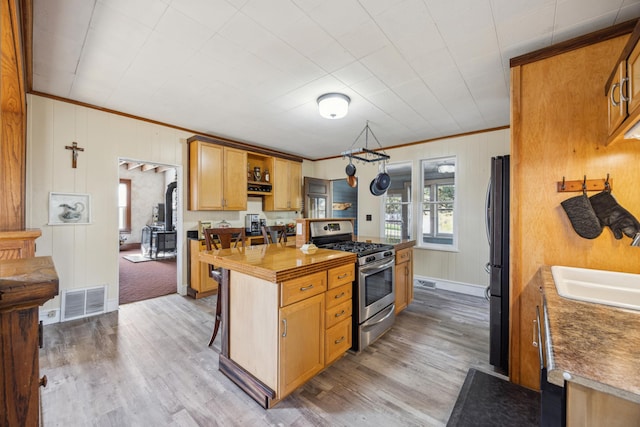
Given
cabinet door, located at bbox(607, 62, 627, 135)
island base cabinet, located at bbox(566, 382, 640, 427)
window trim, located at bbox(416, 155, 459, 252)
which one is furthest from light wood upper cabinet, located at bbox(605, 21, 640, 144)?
window trim, located at bbox(416, 155, 459, 252)

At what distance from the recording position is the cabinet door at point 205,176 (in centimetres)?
401

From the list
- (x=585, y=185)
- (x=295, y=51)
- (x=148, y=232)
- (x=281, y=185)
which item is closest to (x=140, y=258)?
(x=148, y=232)

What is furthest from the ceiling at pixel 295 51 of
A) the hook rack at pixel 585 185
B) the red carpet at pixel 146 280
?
the red carpet at pixel 146 280

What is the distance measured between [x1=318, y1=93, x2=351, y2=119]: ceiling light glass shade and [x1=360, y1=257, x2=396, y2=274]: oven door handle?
5.40 feet

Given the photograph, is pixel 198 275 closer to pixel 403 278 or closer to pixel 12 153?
pixel 12 153

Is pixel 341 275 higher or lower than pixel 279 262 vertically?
lower

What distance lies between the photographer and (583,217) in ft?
5.69

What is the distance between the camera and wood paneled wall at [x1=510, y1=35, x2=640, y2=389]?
168cm

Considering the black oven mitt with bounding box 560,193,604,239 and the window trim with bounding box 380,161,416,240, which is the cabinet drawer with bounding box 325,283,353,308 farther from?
the window trim with bounding box 380,161,416,240

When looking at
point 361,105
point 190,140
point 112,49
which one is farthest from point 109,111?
point 361,105

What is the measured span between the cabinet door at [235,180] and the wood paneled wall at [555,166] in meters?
3.76

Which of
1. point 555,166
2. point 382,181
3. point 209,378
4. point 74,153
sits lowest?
point 209,378

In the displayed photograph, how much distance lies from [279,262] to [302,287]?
0.24m

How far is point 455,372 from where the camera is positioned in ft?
7.20
